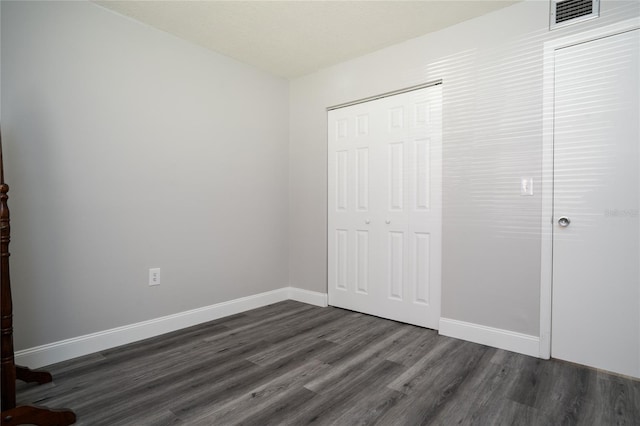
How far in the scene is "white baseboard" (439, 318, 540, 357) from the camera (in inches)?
89.0

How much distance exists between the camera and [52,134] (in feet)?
7.08

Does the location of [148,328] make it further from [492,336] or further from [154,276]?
[492,336]

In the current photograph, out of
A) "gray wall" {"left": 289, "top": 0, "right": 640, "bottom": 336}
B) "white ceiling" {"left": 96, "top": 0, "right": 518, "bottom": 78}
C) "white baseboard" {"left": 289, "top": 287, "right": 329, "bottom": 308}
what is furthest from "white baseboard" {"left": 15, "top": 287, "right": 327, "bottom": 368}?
"white ceiling" {"left": 96, "top": 0, "right": 518, "bottom": 78}

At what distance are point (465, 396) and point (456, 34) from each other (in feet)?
7.99

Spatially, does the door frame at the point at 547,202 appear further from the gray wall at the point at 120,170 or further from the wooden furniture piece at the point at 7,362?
the wooden furniture piece at the point at 7,362

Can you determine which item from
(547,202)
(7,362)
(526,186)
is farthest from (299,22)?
(7,362)

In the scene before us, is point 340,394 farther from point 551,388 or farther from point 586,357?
point 586,357

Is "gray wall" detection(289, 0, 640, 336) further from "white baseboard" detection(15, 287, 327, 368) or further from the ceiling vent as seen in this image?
"white baseboard" detection(15, 287, 327, 368)

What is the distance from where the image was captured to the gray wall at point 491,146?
2.27 m

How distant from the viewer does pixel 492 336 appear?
7.93ft

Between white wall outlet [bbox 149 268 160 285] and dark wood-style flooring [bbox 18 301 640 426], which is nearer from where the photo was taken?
dark wood-style flooring [bbox 18 301 640 426]

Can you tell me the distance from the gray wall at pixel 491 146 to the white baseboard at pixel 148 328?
1.49 metres

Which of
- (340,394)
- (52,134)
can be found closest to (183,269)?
(52,134)

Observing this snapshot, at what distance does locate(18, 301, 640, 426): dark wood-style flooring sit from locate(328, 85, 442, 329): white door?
468 millimetres
